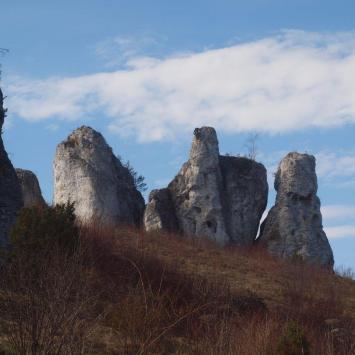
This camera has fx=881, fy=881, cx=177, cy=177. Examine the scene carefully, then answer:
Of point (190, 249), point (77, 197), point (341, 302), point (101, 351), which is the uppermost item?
point (77, 197)

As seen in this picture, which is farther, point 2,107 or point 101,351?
point 2,107

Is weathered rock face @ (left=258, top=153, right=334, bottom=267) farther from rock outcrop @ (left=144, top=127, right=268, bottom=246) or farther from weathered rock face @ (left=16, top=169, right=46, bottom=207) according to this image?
weathered rock face @ (left=16, top=169, right=46, bottom=207)

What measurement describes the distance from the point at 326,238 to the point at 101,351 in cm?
2183

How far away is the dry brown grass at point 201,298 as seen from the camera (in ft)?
42.0

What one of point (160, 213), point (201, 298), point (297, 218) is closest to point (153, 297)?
point (201, 298)

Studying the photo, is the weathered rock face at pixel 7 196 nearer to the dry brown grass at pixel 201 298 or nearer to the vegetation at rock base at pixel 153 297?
the vegetation at rock base at pixel 153 297

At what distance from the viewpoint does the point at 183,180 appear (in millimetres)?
35688

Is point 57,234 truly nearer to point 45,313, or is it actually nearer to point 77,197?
point 45,313

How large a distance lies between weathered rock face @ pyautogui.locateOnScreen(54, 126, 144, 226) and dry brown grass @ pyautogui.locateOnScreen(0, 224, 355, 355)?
225cm

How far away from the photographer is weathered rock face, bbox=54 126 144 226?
3306cm

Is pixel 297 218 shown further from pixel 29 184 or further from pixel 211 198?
pixel 29 184

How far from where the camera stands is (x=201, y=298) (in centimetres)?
1855

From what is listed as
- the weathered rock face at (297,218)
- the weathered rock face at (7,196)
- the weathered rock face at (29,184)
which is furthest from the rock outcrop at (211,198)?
the weathered rock face at (7,196)

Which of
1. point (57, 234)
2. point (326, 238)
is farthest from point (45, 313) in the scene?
point (326, 238)
